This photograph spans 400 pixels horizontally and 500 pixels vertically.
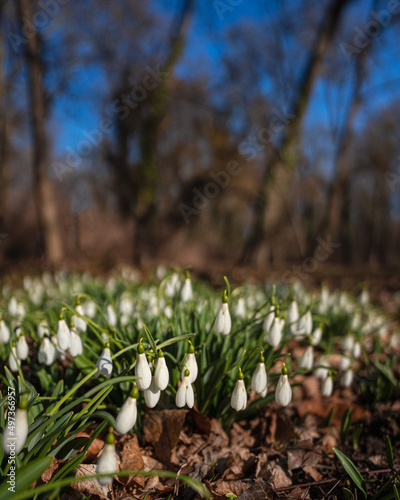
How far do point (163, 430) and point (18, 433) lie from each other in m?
0.80

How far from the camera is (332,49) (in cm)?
1202

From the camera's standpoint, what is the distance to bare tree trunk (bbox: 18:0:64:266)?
22.9ft

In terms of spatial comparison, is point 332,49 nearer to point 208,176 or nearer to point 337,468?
point 208,176

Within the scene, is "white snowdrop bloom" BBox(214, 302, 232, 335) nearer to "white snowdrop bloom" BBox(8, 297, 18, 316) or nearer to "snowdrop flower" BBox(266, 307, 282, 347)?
"snowdrop flower" BBox(266, 307, 282, 347)

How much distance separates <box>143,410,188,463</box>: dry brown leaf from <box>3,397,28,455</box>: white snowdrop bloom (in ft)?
2.22

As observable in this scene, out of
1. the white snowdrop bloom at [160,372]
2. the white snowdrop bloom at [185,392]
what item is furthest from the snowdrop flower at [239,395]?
the white snowdrop bloom at [160,372]

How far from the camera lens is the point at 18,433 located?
1113 mm

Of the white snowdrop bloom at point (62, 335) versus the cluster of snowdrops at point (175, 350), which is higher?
the white snowdrop bloom at point (62, 335)

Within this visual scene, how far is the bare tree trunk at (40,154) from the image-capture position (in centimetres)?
699

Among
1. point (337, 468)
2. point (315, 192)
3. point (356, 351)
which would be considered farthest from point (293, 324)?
point (315, 192)

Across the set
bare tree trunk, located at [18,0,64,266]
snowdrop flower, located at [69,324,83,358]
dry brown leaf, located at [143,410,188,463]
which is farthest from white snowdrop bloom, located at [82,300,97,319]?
bare tree trunk, located at [18,0,64,266]

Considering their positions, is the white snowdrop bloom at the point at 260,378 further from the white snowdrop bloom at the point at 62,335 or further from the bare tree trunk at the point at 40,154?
the bare tree trunk at the point at 40,154

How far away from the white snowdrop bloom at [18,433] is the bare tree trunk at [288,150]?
29.6ft

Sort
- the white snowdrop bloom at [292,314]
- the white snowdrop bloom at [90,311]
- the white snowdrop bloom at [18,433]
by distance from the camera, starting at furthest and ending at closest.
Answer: the white snowdrop bloom at [90,311], the white snowdrop bloom at [292,314], the white snowdrop bloom at [18,433]
